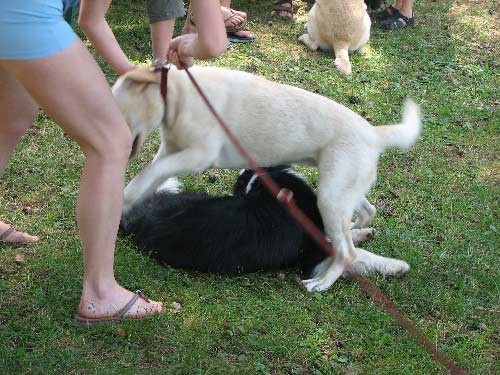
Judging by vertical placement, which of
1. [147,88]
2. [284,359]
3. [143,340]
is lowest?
[284,359]

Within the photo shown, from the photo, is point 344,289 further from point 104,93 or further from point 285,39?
point 285,39

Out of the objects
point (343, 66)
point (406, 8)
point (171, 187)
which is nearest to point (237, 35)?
point (343, 66)

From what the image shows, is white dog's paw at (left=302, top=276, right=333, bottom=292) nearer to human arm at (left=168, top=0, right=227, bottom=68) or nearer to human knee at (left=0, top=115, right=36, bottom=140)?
human arm at (left=168, top=0, right=227, bottom=68)

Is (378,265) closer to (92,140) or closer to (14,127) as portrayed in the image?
(92,140)

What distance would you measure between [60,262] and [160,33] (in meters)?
1.91

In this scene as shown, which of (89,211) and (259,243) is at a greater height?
(89,211)

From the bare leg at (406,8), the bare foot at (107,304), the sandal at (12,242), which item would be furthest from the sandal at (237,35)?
the bare foot at (107,304)

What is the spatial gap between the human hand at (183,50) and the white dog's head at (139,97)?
216 mm

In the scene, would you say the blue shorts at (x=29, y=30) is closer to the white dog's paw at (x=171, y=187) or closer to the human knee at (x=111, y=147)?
the human knee at (x=111, y=147)

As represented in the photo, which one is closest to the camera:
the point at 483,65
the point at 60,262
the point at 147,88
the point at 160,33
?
the point at 147,88

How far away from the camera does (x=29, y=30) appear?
7.14 feet

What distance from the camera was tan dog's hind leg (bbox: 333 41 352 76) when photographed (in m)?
5.91

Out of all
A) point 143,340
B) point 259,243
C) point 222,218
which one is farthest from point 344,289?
point 143,340

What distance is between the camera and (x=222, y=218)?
131 inches
